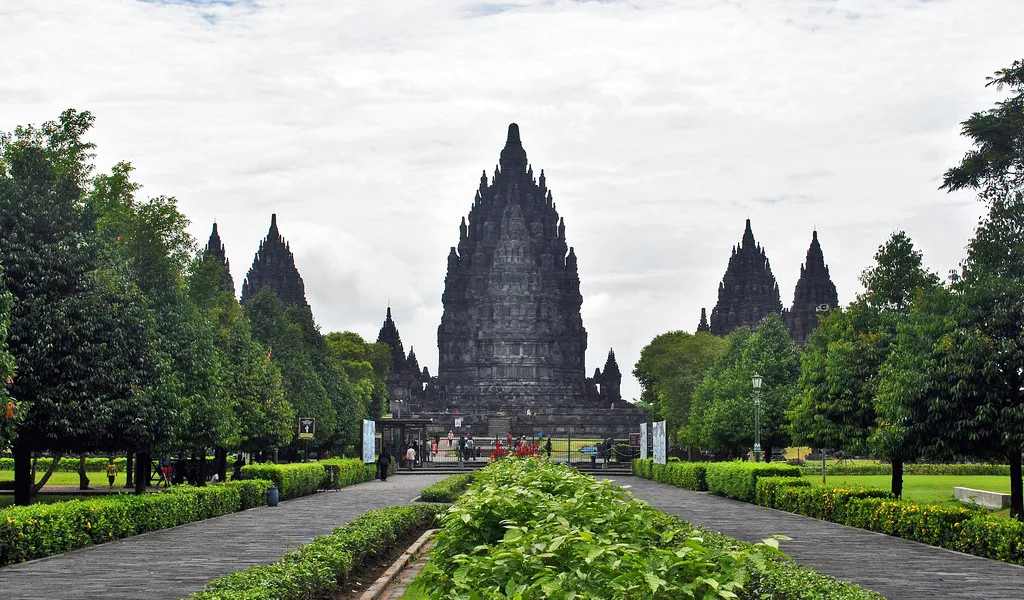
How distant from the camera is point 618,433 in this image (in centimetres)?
12125

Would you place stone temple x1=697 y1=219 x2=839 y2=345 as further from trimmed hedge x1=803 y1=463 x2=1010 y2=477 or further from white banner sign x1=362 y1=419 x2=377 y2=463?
white banner sign x1=362 y1=419 x2=377 y2=463

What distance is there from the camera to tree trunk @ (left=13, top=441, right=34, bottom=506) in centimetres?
2772

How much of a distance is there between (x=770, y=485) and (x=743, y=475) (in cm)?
335

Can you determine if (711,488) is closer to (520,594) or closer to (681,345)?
(520,594)

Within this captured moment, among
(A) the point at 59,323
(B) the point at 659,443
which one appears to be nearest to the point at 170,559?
(A) the point at 59,323

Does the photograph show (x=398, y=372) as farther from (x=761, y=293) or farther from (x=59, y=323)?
(x=59, y=323)

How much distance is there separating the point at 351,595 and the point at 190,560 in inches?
205

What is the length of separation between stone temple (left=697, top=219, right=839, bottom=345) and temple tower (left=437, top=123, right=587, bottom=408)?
68.1ft

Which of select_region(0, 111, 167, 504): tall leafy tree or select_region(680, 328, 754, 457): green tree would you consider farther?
select_region(680, 328, 754, 457): green tree

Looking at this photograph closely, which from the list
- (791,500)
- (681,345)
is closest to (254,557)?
(791,500)

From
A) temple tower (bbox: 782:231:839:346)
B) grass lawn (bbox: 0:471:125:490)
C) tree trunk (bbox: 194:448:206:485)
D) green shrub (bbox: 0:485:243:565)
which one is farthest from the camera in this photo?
temple tower (bbox: 782:231:839:346)

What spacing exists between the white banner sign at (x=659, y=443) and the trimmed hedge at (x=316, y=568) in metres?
30.3

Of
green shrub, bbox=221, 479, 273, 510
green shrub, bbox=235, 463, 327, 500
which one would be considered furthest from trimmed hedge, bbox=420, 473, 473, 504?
green shrub, bbox=235, 463, 327, 500

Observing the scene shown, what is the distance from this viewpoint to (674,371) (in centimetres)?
10619
